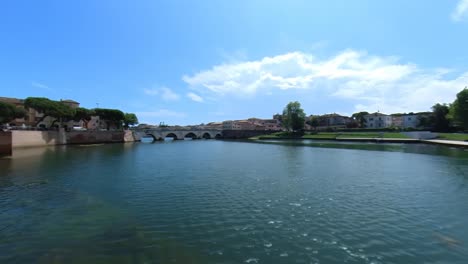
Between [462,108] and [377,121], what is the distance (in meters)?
76.1

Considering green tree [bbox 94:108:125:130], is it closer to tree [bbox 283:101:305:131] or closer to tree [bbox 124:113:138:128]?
tree [bbox 124:113:138:128]

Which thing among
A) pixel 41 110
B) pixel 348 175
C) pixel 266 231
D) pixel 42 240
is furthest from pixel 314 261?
pixel 41 110

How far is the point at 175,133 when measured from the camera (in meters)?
122

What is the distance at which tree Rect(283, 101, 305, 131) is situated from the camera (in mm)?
120938

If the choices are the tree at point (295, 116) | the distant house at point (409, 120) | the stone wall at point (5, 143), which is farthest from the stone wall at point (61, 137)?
the distant house at point (409, 120)

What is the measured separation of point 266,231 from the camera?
31.1 feet

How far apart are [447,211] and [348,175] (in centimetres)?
958

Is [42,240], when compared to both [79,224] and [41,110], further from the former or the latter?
[41,110]

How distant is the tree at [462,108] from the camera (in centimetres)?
6244

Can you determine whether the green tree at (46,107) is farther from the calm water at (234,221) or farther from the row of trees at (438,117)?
the row of trees at (438,117)

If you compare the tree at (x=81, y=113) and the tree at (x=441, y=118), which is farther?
the tree at (x=441, y=118)

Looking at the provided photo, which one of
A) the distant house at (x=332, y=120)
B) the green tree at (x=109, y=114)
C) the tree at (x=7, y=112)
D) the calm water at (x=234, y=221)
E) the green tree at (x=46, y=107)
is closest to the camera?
the calm water at (x=234, y=221)

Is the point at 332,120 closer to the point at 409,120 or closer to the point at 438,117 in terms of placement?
the point at 409,120

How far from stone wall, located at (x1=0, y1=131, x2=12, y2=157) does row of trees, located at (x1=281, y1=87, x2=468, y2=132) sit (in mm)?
96152
